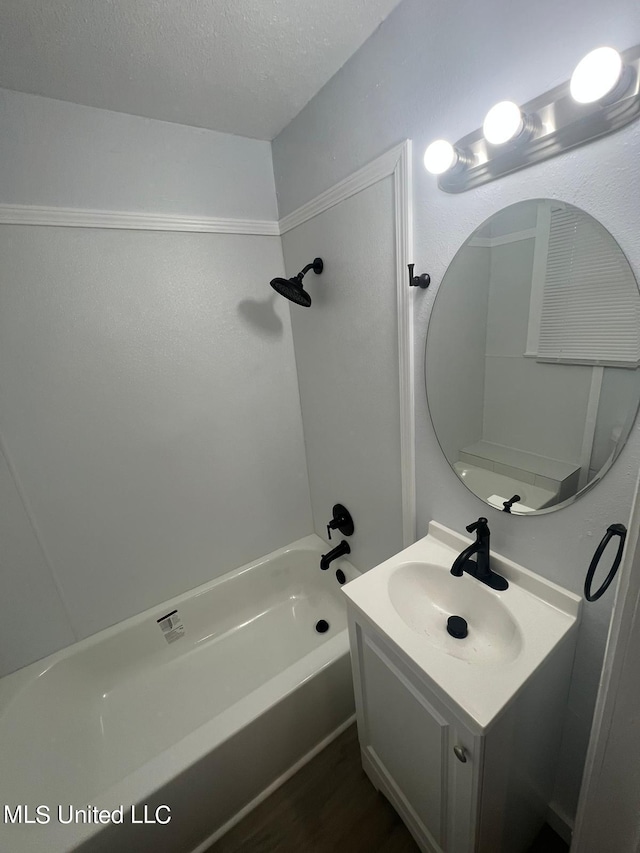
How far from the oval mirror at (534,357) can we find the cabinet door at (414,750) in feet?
1.79

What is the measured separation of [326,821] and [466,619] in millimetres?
901

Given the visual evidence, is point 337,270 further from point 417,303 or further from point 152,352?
point 152,352

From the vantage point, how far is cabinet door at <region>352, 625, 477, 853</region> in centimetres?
79

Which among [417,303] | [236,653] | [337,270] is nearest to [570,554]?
[417,303]

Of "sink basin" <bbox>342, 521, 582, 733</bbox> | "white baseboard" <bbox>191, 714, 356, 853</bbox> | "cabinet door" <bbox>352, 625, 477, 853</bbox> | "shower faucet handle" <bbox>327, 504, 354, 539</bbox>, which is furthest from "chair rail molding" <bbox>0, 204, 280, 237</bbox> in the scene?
"white baseboard" <bbox>191, 714, 356, 853</bbox>

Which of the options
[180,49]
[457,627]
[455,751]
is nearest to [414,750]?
[455,751]

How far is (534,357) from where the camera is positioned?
0.86m

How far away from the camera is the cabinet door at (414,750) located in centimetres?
79

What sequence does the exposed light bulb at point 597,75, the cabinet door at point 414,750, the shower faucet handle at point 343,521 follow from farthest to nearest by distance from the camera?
the shower faucet handle at point 343,521
the cabinet door at point 414,750
the exposed light bulb at point 597,75

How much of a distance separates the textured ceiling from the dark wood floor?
246cm

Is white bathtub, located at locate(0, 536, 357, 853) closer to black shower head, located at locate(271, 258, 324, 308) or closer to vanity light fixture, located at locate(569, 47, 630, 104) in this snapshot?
black shower head, located at locate(271, 258, 324, 308)

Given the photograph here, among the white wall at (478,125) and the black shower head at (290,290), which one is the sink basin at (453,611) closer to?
the white wall at (478,125)

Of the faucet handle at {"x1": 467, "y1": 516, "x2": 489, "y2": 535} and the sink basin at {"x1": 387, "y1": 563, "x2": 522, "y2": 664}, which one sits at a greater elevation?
the faucet handle at {"x1": 467, "y1": 516, "x2": 489, "y2": 535}

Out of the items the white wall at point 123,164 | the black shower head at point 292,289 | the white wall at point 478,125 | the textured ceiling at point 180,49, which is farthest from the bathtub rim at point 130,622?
the textured ceiling at point 180,49
